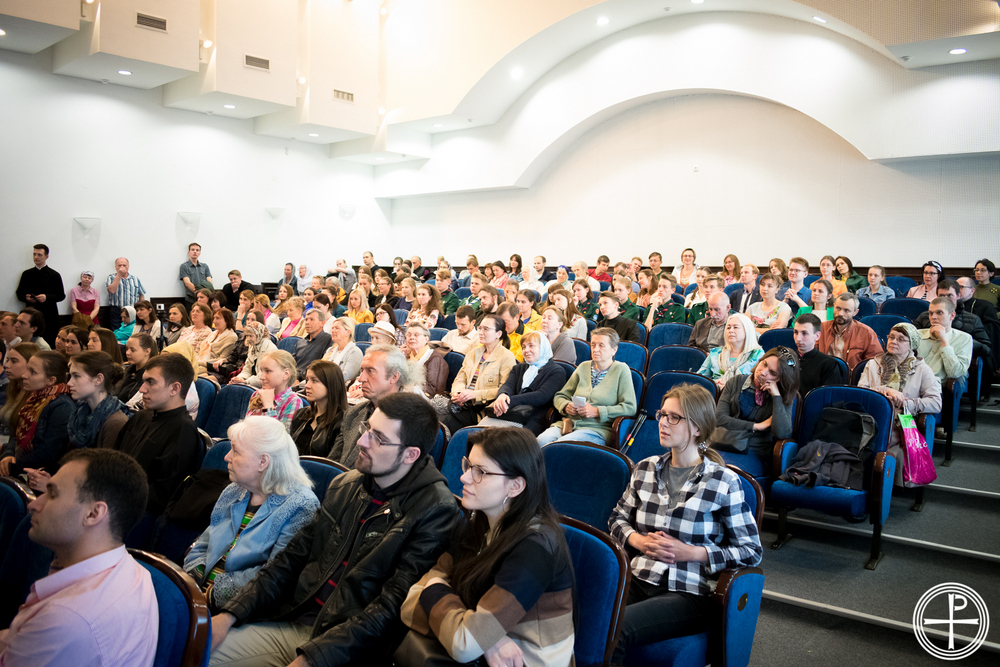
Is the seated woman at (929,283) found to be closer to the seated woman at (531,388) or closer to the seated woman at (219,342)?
the seated woman at (531,388)

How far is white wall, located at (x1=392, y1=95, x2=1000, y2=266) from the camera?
27.5 ft

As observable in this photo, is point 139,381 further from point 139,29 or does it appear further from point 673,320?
point 139,29

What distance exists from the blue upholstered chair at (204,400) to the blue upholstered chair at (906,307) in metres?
6.01

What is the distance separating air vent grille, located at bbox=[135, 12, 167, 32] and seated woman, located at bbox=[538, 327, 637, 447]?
8527mm

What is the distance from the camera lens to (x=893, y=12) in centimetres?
714

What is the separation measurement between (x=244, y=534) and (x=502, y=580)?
3.57ft

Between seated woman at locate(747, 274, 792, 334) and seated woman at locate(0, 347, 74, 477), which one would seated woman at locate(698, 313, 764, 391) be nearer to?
seated woman at locate(747, 274, 792, 334)

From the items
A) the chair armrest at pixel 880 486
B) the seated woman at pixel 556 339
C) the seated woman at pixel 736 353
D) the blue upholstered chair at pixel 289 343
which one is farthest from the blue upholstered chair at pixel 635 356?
the blue upholstered chair at pixel 289 343

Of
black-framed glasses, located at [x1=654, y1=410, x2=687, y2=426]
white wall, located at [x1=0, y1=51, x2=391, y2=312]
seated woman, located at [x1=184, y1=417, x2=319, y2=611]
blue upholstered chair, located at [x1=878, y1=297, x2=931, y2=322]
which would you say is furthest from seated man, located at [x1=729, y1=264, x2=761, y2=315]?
white wall, located at [x1=0, y1=51, x2=391, y2=312]

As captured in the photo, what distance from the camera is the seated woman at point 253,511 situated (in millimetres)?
2205

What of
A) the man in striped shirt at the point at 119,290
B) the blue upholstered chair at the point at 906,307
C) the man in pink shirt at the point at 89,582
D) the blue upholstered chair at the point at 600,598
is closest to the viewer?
the man in pink shirt at the point at 89,582

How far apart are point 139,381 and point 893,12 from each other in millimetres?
8274

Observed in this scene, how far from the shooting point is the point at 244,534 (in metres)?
2.24

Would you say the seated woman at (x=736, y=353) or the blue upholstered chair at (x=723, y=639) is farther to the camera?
the seated woman at (x=736, y=353)
